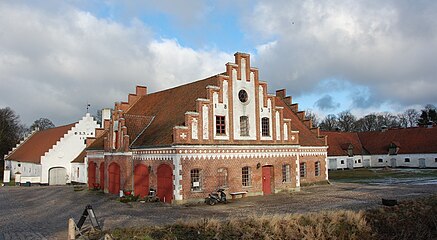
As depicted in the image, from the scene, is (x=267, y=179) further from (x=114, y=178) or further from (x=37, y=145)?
(x=37, y=145)

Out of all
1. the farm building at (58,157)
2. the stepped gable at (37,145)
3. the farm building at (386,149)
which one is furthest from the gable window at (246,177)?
the farm building at (386,149)

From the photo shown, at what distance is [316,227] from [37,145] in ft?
130

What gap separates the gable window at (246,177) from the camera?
25.0 meters

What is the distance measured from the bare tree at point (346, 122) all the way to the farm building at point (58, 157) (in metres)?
69.3

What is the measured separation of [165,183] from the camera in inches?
906

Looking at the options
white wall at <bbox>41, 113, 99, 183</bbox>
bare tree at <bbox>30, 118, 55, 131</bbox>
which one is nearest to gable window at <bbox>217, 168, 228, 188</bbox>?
white wall at <bbox>41, 113, 99, 183</bbox>

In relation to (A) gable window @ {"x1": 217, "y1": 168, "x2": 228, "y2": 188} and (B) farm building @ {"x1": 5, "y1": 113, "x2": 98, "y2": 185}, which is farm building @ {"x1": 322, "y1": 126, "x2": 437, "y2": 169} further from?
(A) gable window @ {"x1": 217, "y1": 168, "x2": 228, "y2": 188}

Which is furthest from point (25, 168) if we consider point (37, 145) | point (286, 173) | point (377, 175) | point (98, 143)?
point (377, 175)

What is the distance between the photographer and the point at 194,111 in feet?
79.4

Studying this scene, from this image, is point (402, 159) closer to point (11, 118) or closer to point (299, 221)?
point (299, 221)

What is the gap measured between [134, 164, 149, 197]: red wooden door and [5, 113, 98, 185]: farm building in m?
16.2

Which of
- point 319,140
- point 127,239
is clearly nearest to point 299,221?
point 127,239

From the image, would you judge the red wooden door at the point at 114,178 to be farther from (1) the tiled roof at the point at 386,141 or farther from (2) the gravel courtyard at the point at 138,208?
(1) the tiled roof at the point at 386,141

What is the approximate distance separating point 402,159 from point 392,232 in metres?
39.3
